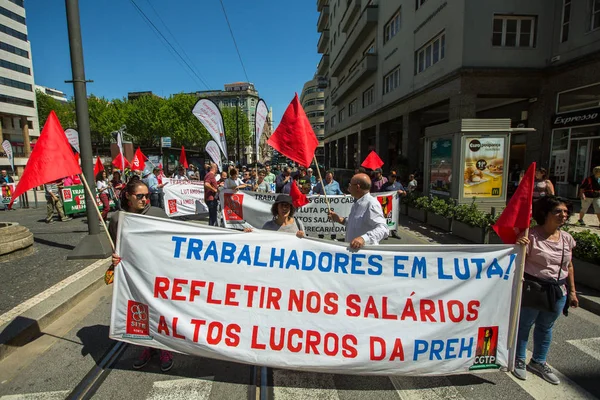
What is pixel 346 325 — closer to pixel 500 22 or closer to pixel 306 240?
pixel 306 240

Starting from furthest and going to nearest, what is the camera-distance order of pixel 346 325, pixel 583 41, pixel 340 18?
pixel 340 18 → pixel 583 41 → pixel 346 325

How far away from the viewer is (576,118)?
42.0ft

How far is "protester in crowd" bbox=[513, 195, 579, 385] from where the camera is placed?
2.77 m

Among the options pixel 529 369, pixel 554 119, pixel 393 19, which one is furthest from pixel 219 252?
pixel 393 19

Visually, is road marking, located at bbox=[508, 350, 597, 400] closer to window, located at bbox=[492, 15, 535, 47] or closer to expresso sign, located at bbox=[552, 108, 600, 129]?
expresso sign, located at bbox=[552, 108, 600, 129]

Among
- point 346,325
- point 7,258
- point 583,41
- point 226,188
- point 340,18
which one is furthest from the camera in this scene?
point 340,18

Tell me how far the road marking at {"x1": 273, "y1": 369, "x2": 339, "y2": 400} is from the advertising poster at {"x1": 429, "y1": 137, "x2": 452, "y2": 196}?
8.40 meters

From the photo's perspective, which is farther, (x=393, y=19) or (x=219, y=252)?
(x=393, y=19)

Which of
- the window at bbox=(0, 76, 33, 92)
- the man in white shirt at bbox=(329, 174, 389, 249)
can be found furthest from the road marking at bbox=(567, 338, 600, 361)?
the window at bbox=(0, 76, 33, 92)

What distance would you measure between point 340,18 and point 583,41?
29706 millimetres

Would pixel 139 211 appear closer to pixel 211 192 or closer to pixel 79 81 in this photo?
pixel 79 81

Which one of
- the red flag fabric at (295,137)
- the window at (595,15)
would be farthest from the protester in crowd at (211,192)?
the window at (595,15)

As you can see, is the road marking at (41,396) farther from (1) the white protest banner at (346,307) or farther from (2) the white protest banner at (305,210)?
(2) the white protest banner at (305,210)

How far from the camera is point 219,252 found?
2.90 m
